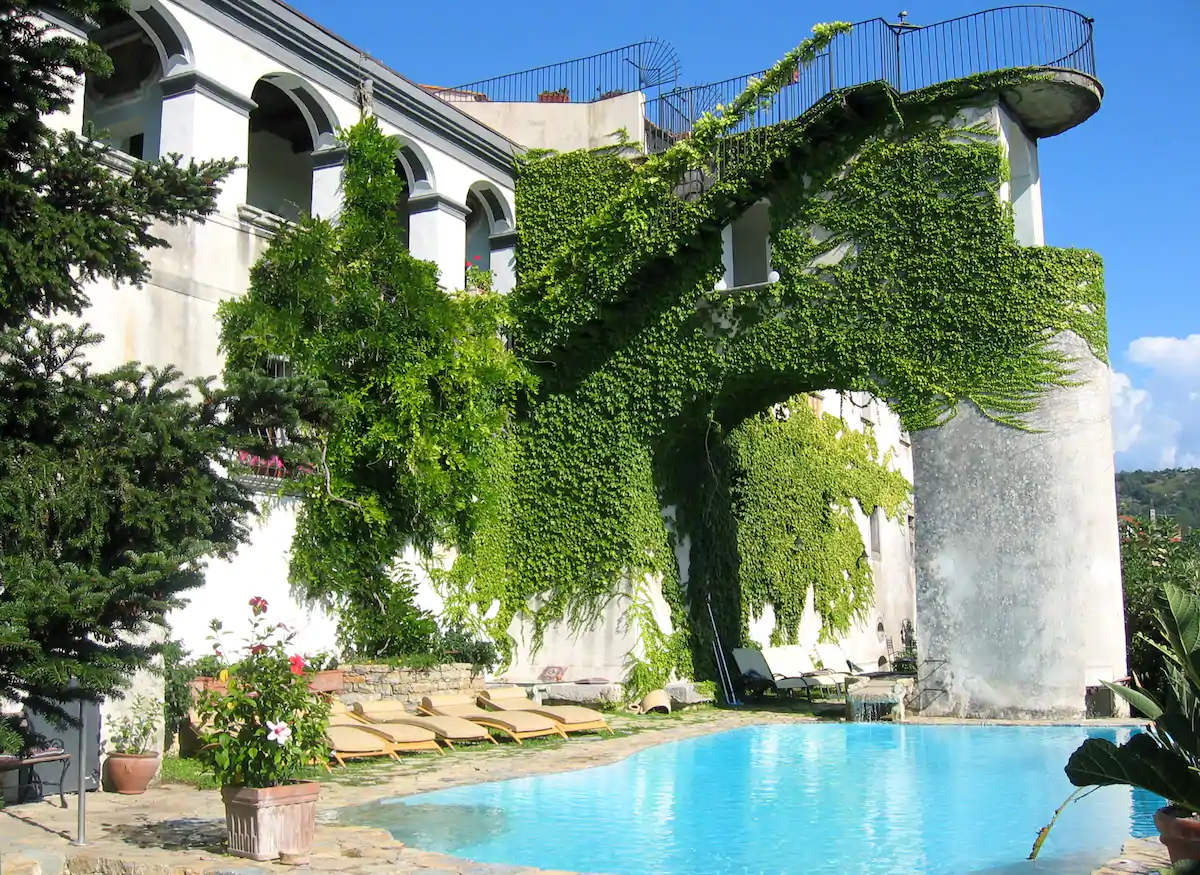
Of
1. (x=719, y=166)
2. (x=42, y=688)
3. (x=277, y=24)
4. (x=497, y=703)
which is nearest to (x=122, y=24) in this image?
(x=277, y=24)

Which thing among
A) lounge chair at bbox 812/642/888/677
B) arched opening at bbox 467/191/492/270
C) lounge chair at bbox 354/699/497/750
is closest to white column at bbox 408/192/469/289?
arched opening at bbox 467/191/492/270

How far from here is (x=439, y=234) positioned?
56.4 ft

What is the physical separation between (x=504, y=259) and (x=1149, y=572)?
35.6 ft

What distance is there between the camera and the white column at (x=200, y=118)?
44.4 ft

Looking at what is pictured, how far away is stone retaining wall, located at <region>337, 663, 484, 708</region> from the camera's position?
13.4 m

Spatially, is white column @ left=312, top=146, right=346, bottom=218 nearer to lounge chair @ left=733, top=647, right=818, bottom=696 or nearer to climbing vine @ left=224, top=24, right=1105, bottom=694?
climbing vine @ left=224, top=24, right=1105, bottom=694

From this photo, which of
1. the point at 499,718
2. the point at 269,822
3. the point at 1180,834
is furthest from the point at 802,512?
the point at 1180,834

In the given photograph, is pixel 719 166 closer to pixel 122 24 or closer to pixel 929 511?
pixel 929 511

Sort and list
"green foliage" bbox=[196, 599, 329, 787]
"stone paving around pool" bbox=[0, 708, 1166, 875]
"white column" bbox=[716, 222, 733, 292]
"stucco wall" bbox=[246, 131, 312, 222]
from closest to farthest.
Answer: "stone paving around pool" bbox=[0, 708, 1166, 875], "green foliage" bbox=[196, 599, 329, 787], "white column" bbox=[716, 222, 733, 292], "stucco wall" bbox=[246, 131, 312, 222]

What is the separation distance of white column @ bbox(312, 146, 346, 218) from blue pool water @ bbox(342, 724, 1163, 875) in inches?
332

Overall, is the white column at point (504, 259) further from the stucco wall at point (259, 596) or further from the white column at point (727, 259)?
the stucco wall at point (259, 596)

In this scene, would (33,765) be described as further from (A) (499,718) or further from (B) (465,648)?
(B) (465,648)

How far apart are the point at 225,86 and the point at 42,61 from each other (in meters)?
9.12

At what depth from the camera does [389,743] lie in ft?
37.0
